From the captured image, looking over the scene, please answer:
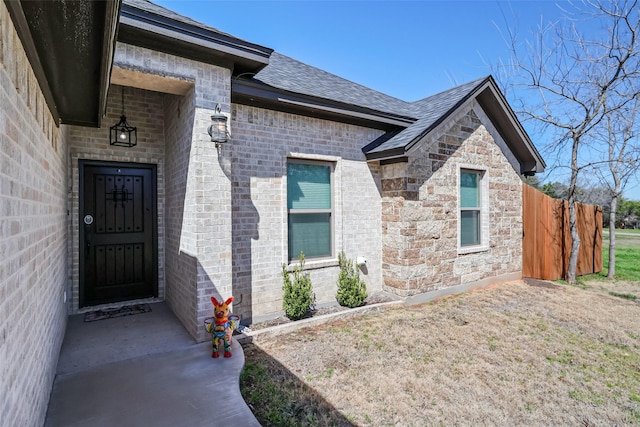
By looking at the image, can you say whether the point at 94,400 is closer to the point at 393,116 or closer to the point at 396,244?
the point at 396,244

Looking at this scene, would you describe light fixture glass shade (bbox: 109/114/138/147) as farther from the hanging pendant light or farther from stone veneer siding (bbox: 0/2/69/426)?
stone veneer siding (bbox: 0/2/69/426)

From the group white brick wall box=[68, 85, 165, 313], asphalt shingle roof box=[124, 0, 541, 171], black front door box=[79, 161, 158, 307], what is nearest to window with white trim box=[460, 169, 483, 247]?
asphalt shingle roof box=[124, 0, 541, 171]

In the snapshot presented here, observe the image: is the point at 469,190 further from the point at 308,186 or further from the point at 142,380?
the point at 142,380

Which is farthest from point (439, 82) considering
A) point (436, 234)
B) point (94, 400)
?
point (94, 400)

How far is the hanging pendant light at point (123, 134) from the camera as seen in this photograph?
5.01 m

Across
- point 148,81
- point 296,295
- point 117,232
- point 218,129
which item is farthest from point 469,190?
point 117,232

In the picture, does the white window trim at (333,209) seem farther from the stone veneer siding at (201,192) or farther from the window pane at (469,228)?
the window pane at (469,228)

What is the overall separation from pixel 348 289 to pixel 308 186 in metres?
1.93

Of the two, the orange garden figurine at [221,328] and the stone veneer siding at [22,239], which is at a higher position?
the stone veneer siding at [22,239]

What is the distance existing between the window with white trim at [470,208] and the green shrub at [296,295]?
13.1ft

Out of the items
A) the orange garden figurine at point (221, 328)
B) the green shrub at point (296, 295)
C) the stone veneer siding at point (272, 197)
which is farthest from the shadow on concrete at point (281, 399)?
the stone veneer siding at point (272, 197)

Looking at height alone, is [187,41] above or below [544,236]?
above

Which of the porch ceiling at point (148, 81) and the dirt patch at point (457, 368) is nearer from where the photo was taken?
the dirt patch at point (457, 368)

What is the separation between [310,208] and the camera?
554cm
